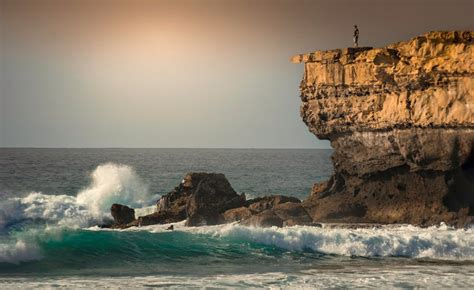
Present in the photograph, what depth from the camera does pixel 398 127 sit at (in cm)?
3033

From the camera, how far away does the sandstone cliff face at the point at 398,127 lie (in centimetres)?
2917

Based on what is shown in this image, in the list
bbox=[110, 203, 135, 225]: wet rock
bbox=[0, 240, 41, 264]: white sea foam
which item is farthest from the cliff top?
bbox=[0, 240, 41, 264]: white sea foam

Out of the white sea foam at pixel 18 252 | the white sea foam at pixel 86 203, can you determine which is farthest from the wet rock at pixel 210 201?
the white sea foam at pixel 18 252

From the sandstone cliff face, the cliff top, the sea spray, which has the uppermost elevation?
the cliff top

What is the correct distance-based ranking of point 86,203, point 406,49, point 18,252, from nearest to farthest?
point 18,252 → point 406,49 → point 86,203

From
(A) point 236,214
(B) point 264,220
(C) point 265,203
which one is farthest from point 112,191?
(B) point 264,220

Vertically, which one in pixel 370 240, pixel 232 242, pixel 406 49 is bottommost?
pixel 232 242

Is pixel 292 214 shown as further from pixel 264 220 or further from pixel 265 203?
pixel 265 203

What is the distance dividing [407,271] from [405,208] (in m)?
6.49

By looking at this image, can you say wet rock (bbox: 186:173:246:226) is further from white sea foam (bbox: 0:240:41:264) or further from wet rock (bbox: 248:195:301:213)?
white sea foam (bbox: 0:240:41:264)

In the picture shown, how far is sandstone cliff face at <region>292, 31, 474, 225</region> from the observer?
95.7 ft

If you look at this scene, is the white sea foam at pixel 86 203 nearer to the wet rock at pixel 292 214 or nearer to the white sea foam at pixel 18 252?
the white sea foam at pixel 18 252

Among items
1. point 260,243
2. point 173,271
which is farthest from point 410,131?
point 173,271

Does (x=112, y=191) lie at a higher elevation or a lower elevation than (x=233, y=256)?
higher
